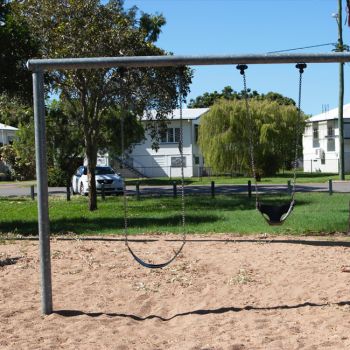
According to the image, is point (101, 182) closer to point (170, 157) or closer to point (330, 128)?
point (170, 157)

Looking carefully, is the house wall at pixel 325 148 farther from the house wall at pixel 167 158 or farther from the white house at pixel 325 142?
the house wall at pixel 167 158

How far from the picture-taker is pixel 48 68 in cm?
709

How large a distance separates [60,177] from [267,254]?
1190 inches

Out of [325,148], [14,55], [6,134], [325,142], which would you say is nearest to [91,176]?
[14,55]

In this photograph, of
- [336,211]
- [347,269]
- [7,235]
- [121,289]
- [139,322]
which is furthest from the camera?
[336,211]

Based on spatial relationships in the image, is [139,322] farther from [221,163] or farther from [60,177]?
[221,163]

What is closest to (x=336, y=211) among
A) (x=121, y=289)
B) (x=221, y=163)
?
(x=121, y=289)

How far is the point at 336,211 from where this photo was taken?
57.3ft

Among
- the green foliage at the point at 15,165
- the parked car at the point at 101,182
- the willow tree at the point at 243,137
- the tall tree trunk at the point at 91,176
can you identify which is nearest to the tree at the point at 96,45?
the tall tree trunk at the point at 91,176

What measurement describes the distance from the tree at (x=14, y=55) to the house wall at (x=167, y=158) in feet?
126

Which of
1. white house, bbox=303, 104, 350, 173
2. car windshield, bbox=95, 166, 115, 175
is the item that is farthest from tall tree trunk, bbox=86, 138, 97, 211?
white house, bbox=303, 104, 350, 173

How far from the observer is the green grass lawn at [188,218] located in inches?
543

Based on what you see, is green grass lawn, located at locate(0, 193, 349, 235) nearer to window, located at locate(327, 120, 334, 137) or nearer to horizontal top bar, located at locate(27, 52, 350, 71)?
horizontal top bar, located at locate(27, 52, 350, 71)

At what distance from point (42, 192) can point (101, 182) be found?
2253cm
